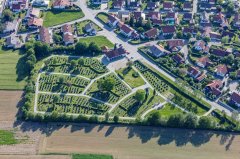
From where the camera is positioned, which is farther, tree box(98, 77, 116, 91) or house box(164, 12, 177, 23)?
house box(164, 12, 177, 23)

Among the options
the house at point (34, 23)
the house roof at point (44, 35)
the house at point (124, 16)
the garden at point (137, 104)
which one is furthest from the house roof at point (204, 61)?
the house at point (34, 23)

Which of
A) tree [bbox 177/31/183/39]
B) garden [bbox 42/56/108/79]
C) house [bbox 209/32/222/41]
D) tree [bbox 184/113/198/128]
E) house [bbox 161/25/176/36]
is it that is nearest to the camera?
tree [bbox 184/113/198/128]

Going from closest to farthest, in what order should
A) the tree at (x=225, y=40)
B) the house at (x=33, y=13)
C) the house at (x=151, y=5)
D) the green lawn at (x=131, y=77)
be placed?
the green lawn at (x=131, y=77), the tree at (x=225, y=40), the house at (x=33, y=13), the house at (x=151, y=5)

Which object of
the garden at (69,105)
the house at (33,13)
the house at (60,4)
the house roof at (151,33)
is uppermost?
the house at (60,4)

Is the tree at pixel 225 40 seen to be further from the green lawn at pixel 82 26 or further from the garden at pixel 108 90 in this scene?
the green lawn at pixel 82 26

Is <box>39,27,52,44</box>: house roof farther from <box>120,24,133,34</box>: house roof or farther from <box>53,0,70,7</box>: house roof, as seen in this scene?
<box>120,24,133,34</box>: house roof

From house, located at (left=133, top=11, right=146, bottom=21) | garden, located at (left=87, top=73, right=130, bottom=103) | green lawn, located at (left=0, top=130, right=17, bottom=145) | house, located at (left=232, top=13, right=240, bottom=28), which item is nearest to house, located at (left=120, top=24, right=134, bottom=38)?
house, located at (left=133, top=11, right=146, bottom=21)

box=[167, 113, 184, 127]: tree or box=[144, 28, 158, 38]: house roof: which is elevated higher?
box=[144, 28, 158, 38]: house roof

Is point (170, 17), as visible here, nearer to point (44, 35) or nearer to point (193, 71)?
point (193, 71)

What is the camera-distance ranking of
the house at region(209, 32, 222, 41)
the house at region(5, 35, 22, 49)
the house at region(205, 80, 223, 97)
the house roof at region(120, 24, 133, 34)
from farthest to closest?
the house at region(209, 32, 222, 41), the house roof at region(120, 24, 133, 34), the house at region(5, 35, 22, 49), the house at region(205, 80, 223, 97)
